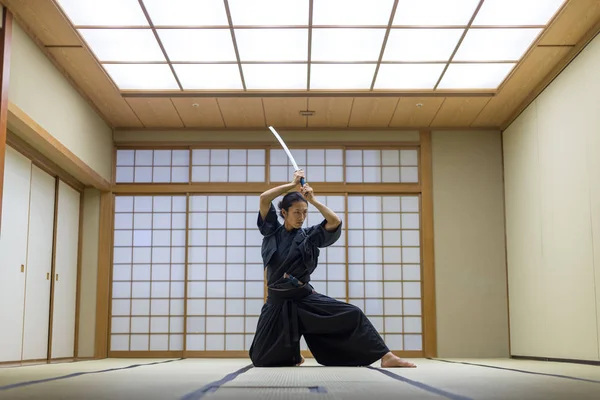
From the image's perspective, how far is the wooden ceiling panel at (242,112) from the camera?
655cm

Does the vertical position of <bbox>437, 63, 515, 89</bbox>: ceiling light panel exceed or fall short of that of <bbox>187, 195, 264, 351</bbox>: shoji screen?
it exceeds it

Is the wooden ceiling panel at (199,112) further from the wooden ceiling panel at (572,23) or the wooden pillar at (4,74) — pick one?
the wooden ceiling panel at (572,23)

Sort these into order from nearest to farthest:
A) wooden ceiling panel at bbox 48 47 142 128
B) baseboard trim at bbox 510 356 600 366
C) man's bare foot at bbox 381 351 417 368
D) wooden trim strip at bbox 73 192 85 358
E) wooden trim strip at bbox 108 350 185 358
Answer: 1. man's bare foot at bbox 381 351 417 368
2. baseboard trim at bbox 510 356 600 366
3. wooden ceiling panel at bbox 48 47 142 128
4. wooden trim strip at bbox 73 192 85 358
5. wooden trim strip at bbox 108 350 185 358

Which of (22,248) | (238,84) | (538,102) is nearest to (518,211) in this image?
(538,102)

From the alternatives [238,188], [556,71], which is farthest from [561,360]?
[238,188]

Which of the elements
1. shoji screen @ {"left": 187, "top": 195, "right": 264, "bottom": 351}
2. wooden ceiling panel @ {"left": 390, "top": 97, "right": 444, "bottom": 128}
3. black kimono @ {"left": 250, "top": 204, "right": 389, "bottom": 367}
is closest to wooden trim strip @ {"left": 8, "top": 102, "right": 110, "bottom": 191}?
shoji screen @ {"left": 187, "top": 195, "right": 264, "bottom": 351}

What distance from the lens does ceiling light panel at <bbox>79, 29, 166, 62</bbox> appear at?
5.20 meters

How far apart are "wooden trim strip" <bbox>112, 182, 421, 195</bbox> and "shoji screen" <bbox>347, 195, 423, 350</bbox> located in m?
0.09

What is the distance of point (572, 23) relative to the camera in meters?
4.95

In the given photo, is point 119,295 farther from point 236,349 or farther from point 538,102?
point 538,102

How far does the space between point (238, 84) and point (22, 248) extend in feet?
7.39

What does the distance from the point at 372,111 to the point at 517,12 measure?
2142mm

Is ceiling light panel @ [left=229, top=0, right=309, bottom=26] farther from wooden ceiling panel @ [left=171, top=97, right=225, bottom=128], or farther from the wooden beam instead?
the wooden beam

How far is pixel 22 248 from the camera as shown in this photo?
5609 millimetres
